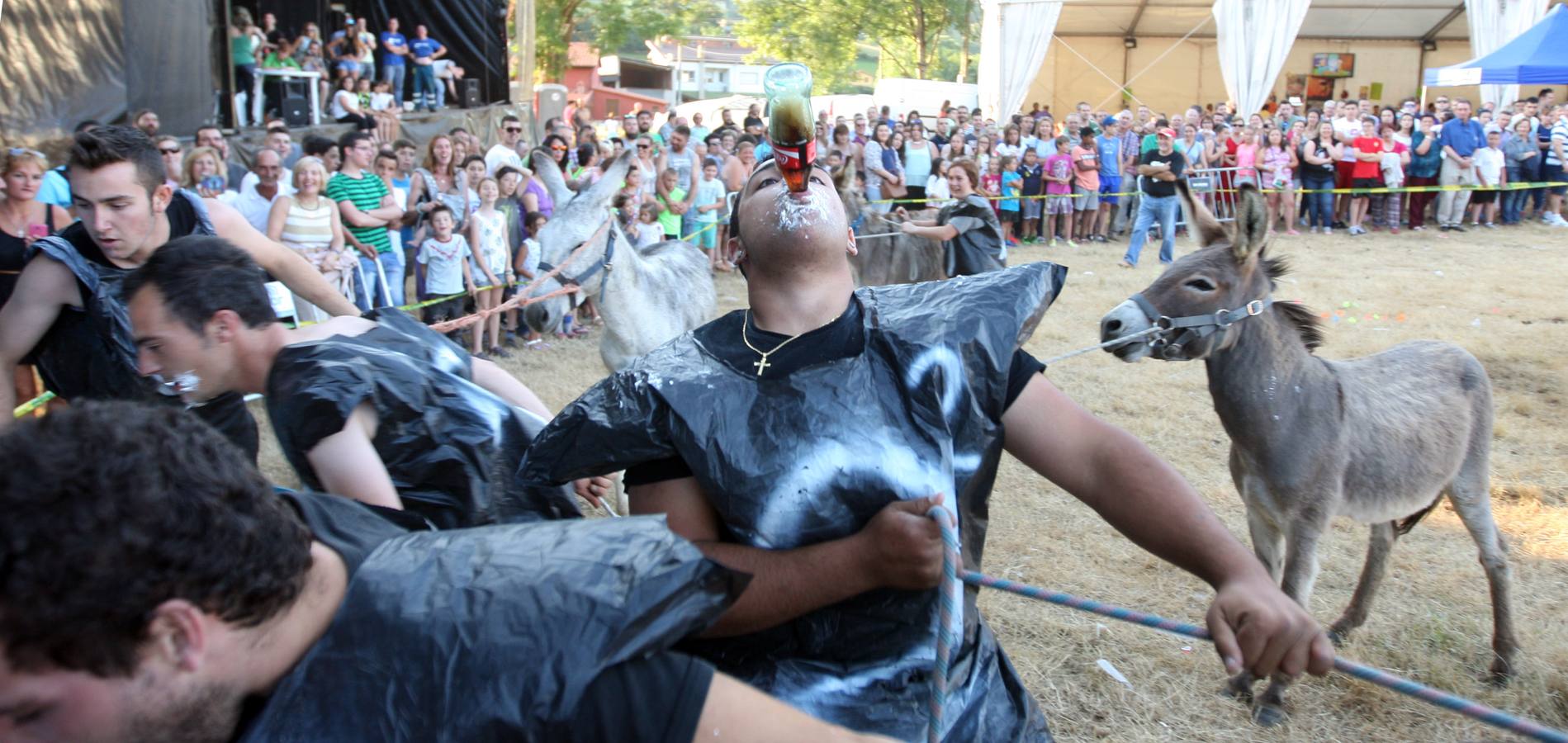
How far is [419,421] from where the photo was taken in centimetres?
256

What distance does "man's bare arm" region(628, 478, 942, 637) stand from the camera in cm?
170

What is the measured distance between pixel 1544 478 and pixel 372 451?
6.91 metres

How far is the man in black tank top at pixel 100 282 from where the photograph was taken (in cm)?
336

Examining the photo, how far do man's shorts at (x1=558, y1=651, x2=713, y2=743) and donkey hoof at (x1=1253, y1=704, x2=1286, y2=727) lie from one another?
347 cm

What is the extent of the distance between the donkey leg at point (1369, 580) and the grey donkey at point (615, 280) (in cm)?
390

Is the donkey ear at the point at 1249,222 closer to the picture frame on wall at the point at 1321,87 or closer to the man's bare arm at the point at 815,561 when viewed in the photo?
the man's bare arm at the point at 815,561

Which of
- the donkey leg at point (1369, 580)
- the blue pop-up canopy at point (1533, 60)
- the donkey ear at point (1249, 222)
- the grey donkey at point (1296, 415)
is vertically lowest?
the donkey leg at point (1369, 580)

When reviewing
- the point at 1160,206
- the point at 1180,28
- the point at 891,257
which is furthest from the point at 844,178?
the point at 1180,28

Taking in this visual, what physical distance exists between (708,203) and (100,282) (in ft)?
34.2

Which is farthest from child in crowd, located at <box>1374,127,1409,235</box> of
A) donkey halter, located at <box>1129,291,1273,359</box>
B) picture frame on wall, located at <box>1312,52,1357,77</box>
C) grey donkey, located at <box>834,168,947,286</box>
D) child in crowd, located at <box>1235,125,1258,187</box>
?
donkey halter, located at <box>1129,291,1273,359</box>

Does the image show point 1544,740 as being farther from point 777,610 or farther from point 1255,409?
point 1255,409

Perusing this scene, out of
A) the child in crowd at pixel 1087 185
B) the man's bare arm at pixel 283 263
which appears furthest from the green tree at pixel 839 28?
the man's bare arm at pixel 283 263

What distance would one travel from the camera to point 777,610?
1.79m

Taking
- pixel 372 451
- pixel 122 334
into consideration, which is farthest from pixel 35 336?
pixel 372 451
